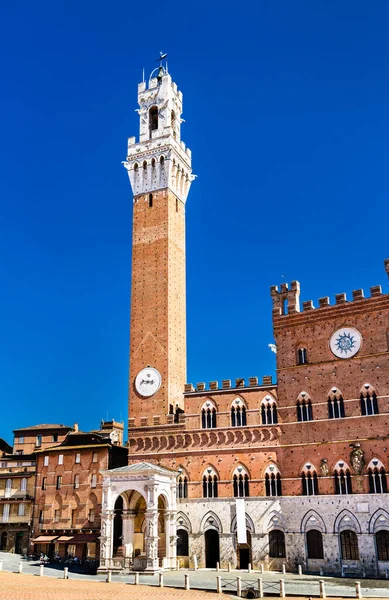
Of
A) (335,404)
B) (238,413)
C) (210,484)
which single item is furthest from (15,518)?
(335,404)

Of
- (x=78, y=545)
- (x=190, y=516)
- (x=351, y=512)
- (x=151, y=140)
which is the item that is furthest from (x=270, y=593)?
(x=151, y=140)

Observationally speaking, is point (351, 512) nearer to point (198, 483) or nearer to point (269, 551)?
point (269, 551)

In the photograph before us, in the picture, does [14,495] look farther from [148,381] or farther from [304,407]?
[304,407]

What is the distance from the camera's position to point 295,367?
141 ft

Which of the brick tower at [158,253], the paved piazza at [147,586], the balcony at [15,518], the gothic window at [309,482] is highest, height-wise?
the brick tower at [158,253]

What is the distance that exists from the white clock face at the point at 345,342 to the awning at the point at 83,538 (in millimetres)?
21928

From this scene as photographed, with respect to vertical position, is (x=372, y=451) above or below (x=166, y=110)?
below

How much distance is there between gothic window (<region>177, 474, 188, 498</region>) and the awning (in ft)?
23.8

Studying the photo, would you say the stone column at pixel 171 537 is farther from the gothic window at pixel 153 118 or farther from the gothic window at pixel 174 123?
the gothic window at pixel 153 118

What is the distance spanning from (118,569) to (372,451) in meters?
17.5

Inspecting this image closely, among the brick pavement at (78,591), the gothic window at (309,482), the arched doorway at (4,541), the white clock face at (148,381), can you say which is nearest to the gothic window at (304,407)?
the gothic window at (309,482)

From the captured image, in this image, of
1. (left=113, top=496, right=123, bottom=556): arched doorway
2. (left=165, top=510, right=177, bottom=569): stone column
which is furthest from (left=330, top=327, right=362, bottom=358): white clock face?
(left=113, top=496, right=123, bottom=556): arched doorway

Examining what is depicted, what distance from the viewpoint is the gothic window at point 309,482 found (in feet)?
131

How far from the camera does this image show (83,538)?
45.2m
